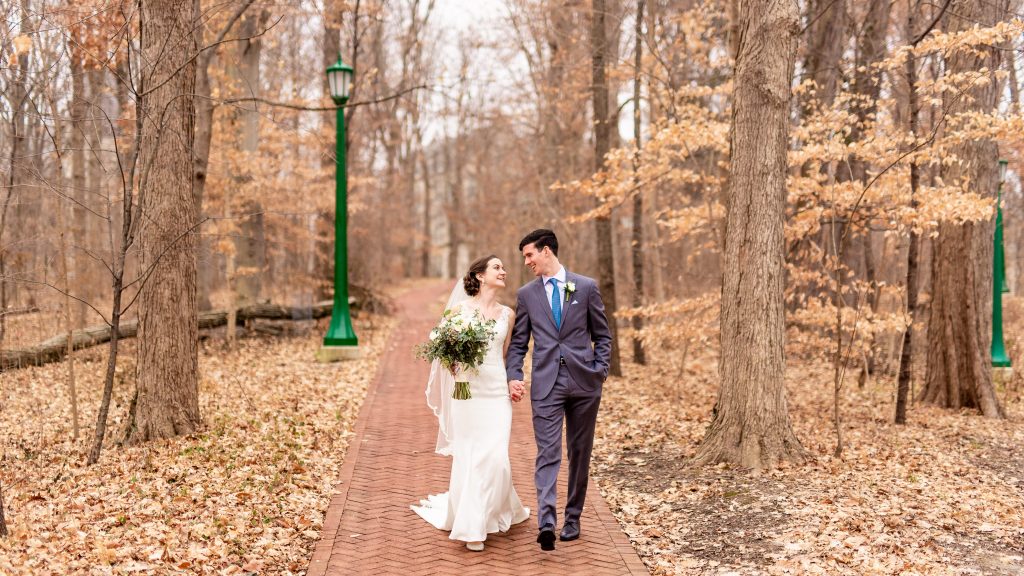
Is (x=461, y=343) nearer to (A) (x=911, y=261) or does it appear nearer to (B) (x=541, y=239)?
(B) (x=541, y=239)

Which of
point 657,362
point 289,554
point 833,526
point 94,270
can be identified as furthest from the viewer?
point 657,362

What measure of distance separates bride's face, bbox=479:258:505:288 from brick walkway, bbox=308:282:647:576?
6.13 ft

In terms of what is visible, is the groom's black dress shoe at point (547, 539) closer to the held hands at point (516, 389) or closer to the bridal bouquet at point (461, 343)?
the held hands at point (516, 389)

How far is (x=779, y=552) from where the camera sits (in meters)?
5.64

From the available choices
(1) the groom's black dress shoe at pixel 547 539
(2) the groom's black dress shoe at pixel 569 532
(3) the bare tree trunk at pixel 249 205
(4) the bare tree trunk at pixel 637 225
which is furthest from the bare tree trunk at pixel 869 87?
(3) the bare tree trunk at pixel 249 205

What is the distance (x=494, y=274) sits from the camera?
6066 millimetres

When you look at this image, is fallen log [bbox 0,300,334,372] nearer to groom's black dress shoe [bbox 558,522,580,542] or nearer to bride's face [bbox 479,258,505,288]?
bride's face [bbox 479,258,505,288]

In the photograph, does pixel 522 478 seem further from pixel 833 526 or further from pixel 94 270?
pixel 94 270

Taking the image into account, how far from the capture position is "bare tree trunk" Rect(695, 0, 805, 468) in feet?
25.1

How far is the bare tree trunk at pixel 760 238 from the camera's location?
7656 millimetres

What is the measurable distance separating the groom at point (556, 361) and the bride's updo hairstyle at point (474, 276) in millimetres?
489

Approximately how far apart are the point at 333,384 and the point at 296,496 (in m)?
5.95

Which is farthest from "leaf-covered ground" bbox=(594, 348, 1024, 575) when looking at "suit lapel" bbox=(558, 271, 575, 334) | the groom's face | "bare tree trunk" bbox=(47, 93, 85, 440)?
"bare tree trunk" bbox=(47, 93, 85, 440)

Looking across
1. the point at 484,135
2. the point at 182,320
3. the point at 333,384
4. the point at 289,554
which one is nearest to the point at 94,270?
the point at 333,384
